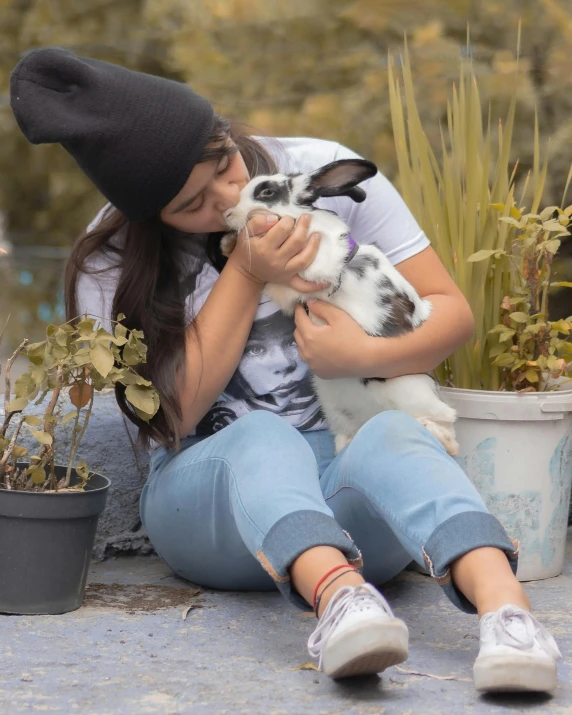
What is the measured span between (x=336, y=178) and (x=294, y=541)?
816 mm

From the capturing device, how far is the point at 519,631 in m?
→ 1.48

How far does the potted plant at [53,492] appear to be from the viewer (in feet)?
6.17

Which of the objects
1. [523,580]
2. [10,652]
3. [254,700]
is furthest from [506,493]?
[10,652]

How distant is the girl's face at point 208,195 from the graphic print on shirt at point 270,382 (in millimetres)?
280

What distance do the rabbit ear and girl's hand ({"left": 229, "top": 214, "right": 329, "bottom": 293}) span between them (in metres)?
0.06

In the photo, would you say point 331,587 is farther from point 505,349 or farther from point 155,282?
point 505,349

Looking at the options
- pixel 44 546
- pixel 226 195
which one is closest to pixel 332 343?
pixel 226 195

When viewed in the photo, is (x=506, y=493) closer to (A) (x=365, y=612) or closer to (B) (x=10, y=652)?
(A) (x=365, y=612)

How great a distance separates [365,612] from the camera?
148 cm

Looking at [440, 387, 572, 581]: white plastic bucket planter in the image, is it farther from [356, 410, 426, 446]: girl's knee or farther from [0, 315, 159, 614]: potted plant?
[0, 315, 159, 614]: potted plant

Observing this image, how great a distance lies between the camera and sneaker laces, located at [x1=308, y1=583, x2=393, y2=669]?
4.94 feet

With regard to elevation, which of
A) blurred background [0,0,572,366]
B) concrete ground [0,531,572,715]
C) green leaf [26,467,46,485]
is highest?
blurred background [0,0,572,366]

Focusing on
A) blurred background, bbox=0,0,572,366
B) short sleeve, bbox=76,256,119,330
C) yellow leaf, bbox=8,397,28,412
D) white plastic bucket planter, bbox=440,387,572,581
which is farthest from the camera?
blurred background, bbox=0,0,572,366

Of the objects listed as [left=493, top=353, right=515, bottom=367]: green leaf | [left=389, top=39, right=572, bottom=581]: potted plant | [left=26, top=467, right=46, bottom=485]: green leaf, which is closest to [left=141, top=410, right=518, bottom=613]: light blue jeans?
[left=26, top=467, right=46, bottom=485]: green leaf
